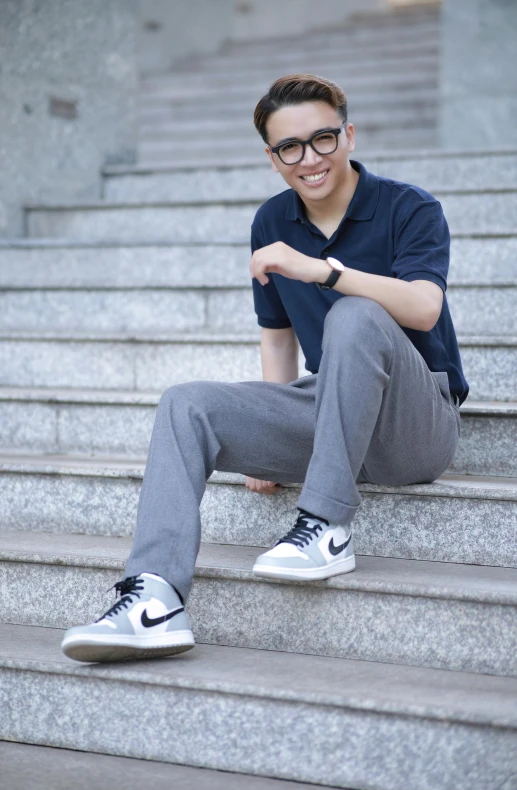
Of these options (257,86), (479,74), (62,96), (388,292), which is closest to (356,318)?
(388,292)

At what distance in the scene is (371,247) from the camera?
202cm

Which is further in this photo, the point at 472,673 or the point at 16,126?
the point at 16,126

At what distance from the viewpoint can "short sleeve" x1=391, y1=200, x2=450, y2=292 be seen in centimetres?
187

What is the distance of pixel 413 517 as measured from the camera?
1.98m

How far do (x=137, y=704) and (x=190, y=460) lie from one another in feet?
1.48

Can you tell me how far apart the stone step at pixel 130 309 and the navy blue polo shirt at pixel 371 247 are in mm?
824

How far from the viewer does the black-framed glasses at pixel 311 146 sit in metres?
1.93

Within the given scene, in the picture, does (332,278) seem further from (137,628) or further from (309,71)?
(309,71)

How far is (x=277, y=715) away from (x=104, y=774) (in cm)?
32

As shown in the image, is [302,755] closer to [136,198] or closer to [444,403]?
[444,403]

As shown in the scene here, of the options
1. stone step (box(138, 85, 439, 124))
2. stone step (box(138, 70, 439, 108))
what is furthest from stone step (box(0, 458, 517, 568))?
stone step (box(138, 70, 439, 108))

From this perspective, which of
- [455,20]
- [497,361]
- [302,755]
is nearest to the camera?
[302,755]

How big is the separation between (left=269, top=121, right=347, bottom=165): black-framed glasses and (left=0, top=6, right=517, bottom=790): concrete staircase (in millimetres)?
697

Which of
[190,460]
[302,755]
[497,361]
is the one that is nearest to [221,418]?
[190,460]
